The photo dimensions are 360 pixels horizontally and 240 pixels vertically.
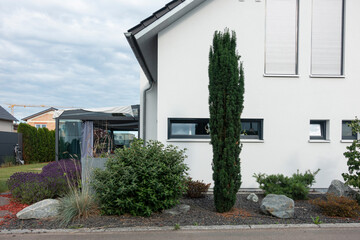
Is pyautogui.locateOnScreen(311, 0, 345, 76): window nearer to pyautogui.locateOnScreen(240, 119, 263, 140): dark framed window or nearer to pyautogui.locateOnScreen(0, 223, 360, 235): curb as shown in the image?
pyautogui.locateOnScreen(240, 119, 263, 140): dark framed window

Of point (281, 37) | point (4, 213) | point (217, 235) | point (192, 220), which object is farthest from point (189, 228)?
point (281, 37)

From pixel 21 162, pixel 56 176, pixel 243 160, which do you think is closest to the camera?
pixel 56 176

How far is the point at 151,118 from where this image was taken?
37.2ft

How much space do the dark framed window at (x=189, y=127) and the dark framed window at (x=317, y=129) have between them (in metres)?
3.13

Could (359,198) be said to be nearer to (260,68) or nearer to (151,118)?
(260,68)

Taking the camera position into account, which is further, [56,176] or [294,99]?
[294,99]

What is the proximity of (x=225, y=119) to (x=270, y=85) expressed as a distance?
325 cm

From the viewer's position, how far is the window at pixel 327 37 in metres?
8.45

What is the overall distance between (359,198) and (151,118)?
292 inches

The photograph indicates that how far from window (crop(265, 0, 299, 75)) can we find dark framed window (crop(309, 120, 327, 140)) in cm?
160

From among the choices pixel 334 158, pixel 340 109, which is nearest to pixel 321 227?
pixel 334 158

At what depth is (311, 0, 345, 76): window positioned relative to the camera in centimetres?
845

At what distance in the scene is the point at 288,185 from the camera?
693 centimetres

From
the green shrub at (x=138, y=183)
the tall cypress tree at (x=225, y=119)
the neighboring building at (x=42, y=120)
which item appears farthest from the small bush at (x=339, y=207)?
the neighboring building at (x=42, y=120)
